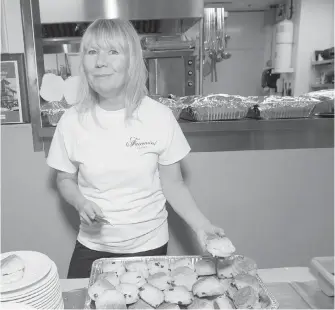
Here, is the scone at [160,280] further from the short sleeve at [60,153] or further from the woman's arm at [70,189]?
the short sleeve at [60,153]

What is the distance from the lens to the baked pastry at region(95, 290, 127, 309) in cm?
67

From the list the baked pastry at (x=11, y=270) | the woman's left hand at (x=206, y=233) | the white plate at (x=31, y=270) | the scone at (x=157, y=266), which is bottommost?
the scone at (x=157, y=266)

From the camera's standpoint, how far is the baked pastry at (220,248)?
2.56 feet

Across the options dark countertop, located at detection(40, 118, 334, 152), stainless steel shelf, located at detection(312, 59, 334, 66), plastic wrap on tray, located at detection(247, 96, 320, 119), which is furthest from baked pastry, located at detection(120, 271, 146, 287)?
stainless steel shelf, located at detection(312, 59, 334, 66)

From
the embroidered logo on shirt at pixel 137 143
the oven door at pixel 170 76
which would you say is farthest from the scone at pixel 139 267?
the oven door at pixel 170 76

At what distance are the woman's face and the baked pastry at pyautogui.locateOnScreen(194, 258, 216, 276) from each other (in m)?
0.59

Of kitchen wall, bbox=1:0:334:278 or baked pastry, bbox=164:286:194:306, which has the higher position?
baked pastry, bbox=164:286:194:306

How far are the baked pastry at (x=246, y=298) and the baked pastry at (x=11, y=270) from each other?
16.9 inches

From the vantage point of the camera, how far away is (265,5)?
4242mm

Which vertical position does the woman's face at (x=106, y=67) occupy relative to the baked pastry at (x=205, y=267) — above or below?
above

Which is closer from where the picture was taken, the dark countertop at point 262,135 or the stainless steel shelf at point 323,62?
the dark countertop at point 262,135

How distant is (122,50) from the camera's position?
1053 mm

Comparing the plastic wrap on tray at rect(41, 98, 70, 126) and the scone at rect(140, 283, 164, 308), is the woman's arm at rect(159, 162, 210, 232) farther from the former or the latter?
the plastic wrap on tray at rect(41, 98, 70, 126)

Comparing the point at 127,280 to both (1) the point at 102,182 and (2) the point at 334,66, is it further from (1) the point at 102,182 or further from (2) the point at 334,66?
(2) the point at 334,66
